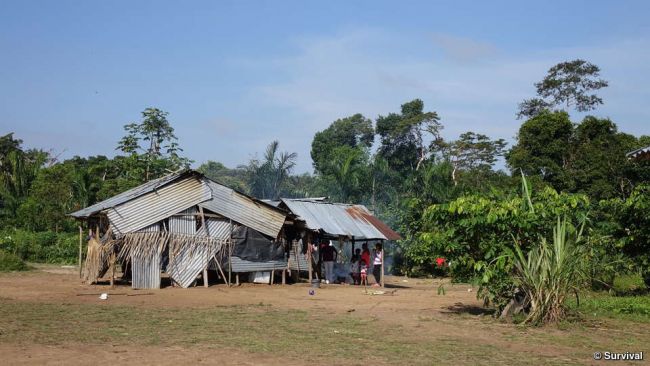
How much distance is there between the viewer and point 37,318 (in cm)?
1216

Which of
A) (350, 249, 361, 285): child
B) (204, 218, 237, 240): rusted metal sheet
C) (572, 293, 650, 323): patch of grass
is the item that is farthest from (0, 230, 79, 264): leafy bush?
(572, 293, 650, 323): patch of grass

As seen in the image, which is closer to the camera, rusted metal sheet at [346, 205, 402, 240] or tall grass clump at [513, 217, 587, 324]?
tall grass clump at [513, 217, 587, 324]

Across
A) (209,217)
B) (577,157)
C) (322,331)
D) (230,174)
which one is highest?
(230,174)

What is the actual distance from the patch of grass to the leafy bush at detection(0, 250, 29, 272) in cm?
1899

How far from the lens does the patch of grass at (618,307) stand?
13.2 m

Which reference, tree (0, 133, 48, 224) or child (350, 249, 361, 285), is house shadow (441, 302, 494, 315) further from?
tree (0, 133, 48, 224)

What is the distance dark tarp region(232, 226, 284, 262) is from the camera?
66.5 ft

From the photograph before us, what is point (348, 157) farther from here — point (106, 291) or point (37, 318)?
point (37, 318)

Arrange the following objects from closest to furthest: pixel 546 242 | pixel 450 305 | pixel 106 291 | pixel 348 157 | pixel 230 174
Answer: pixel 546 242
pixel 450 305
pixel 106 291
pixel 348 157
pixel 230 174

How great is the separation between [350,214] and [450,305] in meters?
7.91

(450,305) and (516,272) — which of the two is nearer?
(516,272)

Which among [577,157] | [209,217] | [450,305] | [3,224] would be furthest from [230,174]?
[450,305]

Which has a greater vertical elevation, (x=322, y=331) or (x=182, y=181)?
(x=182, y=181)

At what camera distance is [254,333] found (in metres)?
10.9
